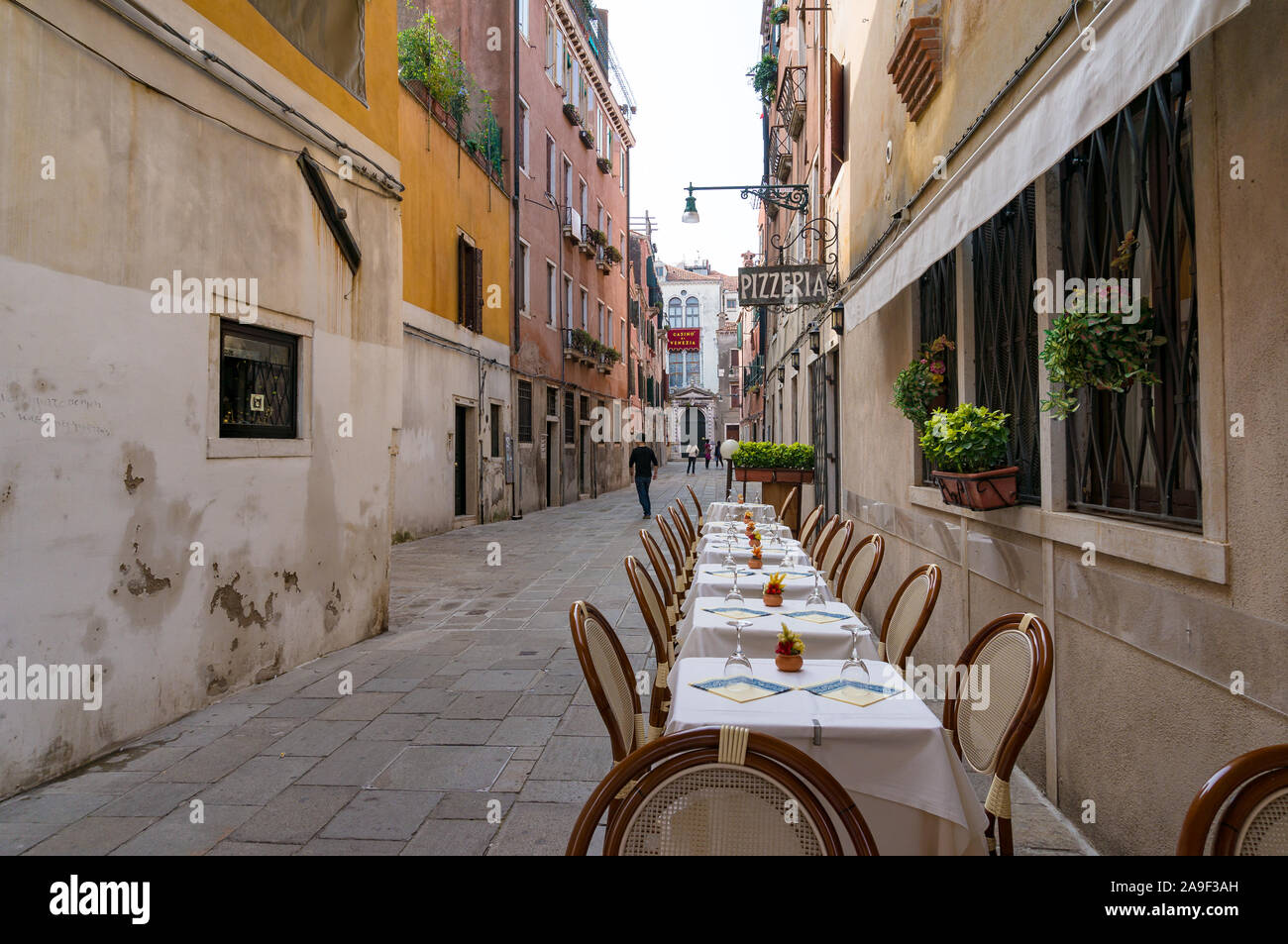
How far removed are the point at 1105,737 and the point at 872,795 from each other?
1.23 m

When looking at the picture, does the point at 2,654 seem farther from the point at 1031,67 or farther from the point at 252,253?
the point at 1031,67

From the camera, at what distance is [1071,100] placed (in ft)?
8.19

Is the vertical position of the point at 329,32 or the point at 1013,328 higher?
the point at 329,32

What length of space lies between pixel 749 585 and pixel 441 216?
36.2 feet

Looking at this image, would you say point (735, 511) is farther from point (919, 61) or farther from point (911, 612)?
point (911, 612)

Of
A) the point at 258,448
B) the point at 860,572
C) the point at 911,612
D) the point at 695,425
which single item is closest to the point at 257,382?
the point at 258,448

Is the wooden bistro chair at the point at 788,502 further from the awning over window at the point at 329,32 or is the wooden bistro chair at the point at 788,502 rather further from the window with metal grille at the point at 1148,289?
the window with metal grille at the point at 1148,289

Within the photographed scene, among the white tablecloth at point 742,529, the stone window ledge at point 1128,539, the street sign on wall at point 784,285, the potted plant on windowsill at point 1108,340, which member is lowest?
the white tablecloth at point 742,529

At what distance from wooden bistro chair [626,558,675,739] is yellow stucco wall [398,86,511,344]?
924 cm

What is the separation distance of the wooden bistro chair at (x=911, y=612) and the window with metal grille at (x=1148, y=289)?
69cm

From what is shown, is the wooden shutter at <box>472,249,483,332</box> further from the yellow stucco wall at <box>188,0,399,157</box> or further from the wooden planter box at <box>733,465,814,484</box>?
the yellow stucco wall at <box>188,0,399,157</box>

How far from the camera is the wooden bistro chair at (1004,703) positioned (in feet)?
7.72

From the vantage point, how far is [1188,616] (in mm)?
2510

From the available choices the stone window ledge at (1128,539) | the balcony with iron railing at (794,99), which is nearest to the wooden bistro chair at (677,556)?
the stone window ledge at (1128,539)
